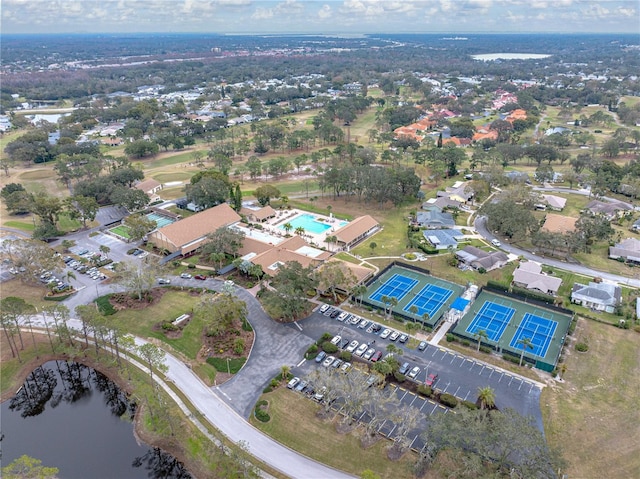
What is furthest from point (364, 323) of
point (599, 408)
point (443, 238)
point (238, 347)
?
point (443, 238)

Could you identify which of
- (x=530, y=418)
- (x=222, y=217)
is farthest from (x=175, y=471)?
(x=222, y=217)

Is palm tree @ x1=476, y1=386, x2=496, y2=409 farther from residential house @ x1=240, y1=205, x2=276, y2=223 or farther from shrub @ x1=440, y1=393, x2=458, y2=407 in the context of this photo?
residential house @ x1=240, y1=205, x2=276, y2=223

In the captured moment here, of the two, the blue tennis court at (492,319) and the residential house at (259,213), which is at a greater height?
the residential house at (259,213)

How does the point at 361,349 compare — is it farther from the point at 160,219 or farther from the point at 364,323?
the point at 160,219

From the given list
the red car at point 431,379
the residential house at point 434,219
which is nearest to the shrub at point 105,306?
the red car at point 431,379

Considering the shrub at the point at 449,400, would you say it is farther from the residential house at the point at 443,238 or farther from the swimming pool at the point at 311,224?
the swimming pool at the point at 311,224

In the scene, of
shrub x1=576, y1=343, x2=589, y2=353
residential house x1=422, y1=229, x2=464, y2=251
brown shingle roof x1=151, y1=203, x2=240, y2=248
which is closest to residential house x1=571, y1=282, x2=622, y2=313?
shrub x1=576, y1=343, x2=589, y2=353
